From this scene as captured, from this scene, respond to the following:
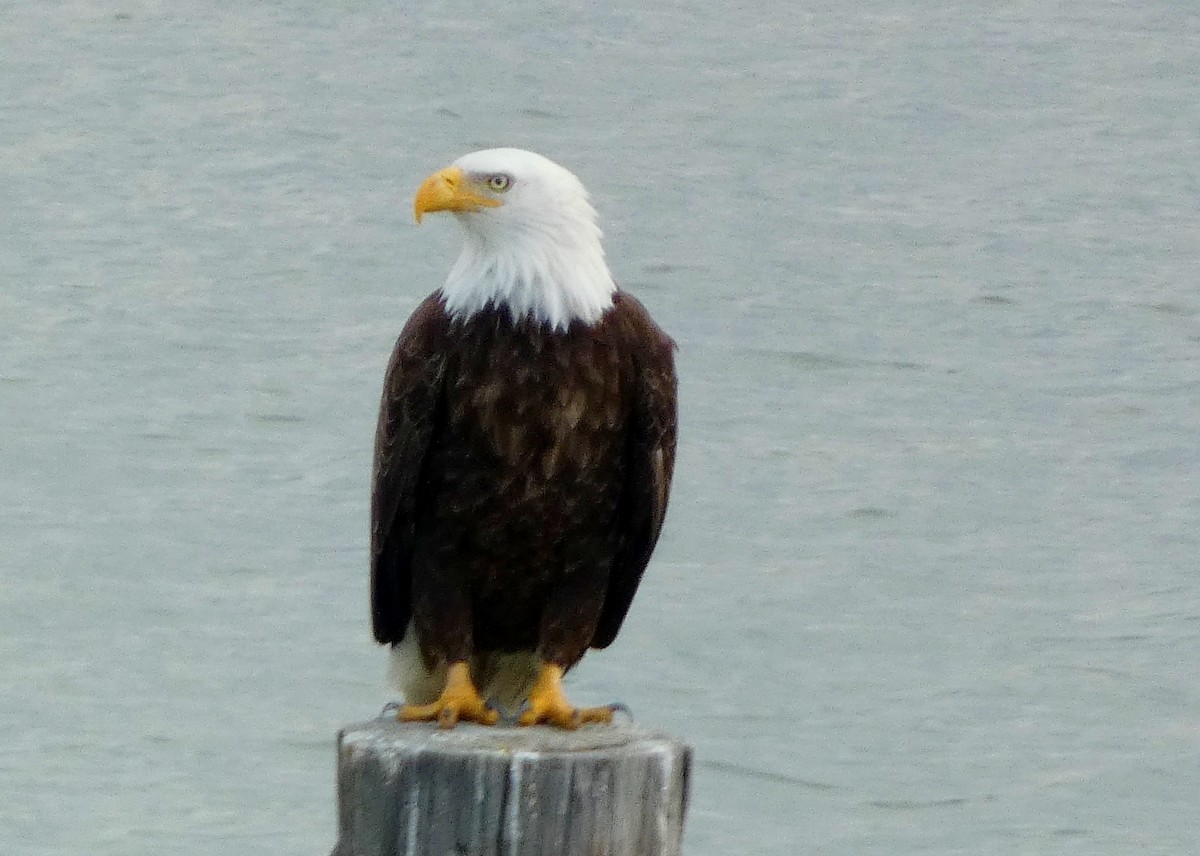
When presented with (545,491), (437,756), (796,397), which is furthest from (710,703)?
(437,756)

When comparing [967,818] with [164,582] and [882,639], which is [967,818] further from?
[164,582]

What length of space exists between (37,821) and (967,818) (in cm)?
467

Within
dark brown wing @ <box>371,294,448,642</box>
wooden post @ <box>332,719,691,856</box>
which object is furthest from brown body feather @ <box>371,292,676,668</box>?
wooden post @ <box>332,719,691,856</box>

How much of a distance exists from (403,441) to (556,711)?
29.2 inches

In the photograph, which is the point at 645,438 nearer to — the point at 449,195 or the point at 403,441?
the point at 403,441

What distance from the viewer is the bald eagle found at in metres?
4.83

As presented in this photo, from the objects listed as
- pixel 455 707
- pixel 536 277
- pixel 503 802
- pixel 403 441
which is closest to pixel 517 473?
pixel 403 441

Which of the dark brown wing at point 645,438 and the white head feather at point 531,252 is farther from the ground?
the white head feather at point 531,252

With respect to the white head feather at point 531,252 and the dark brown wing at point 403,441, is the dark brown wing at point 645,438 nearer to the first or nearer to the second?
the white head feather at point 531,252

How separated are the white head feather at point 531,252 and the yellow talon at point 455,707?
29.4 inches

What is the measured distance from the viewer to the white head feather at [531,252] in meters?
4.84

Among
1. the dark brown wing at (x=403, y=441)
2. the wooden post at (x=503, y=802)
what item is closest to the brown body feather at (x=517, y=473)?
the dark brown wing at (x=403, y=441)

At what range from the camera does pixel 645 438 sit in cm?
494

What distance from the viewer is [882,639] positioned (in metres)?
13.8
